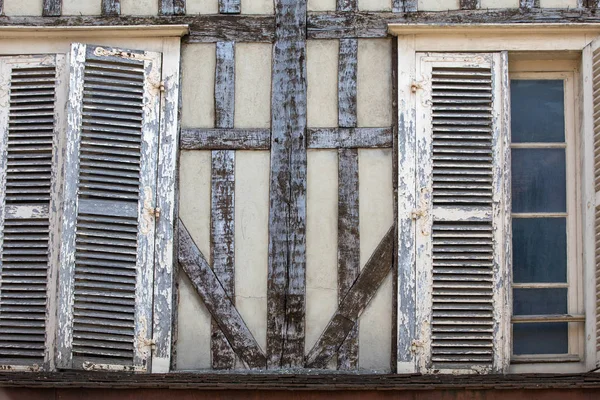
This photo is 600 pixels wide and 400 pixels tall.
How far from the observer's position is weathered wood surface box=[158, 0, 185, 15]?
938cm

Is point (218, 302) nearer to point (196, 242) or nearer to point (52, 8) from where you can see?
point (196, 242)

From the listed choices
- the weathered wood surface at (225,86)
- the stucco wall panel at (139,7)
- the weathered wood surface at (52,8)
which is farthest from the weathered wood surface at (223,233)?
the weathered wood surface at (52,8)

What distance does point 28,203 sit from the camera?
30.2ft

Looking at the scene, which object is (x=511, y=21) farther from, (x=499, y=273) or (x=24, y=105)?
(x=24, y=105)

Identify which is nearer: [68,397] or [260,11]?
[68,397]

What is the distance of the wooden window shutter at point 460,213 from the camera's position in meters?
8.91

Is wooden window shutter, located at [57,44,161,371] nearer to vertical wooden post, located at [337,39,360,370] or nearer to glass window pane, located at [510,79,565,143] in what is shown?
vertical wooden post, located at [337,39,360,370]

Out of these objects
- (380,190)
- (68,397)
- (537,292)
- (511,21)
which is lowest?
(68,397)

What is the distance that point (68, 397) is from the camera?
8438mm

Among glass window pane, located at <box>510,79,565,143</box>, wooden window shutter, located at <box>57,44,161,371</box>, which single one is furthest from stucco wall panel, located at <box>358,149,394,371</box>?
wooden window shutter, located at <box>57,44,161,371</box>

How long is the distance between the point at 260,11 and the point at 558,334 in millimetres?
2669

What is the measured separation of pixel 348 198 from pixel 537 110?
1319 mm

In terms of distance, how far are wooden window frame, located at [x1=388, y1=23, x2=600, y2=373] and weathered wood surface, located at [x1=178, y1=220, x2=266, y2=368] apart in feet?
2.94

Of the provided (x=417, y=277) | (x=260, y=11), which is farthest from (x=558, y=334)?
(x=260, y=11)
